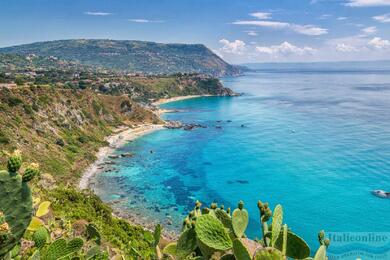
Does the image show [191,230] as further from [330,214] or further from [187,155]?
[187,155]

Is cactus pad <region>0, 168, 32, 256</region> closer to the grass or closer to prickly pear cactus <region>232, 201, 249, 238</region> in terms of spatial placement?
prickly pear cactus <region>232, 201, 249, 238</region>

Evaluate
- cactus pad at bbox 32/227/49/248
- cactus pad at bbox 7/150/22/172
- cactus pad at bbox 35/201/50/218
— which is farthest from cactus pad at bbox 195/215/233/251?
cactus pad at bbox 35/201/50/218

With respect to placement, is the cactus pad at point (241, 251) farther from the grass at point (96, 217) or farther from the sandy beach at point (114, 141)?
the sandy beach at point (114, 141)

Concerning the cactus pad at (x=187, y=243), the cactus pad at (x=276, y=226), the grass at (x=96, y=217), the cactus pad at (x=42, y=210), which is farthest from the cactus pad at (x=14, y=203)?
A: the grass at (x=96, y=217)

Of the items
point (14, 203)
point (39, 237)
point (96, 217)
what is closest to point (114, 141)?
point (96, 217)

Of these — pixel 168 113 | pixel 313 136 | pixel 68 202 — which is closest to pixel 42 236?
pixel 68 202

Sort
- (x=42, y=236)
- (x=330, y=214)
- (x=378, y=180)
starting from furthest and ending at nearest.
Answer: (x=378, y=180) → (x=330, y=214) → (x=42, y=236)

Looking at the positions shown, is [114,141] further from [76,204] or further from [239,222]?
[239,222]
